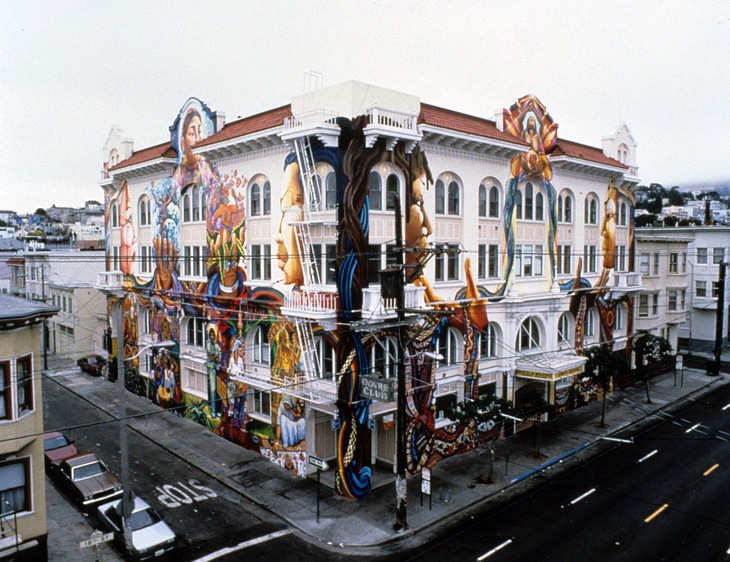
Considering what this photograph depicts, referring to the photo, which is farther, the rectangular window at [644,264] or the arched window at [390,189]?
the rectangular window at [644,264]

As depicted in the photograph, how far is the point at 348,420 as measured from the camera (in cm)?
2384

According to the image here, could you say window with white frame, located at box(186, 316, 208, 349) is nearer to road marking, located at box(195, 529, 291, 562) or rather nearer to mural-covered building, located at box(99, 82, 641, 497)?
mural-covered building, located at box(99, 82, 641, 497)

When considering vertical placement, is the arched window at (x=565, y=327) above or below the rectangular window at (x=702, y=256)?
below

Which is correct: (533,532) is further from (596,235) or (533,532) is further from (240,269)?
(596,235)

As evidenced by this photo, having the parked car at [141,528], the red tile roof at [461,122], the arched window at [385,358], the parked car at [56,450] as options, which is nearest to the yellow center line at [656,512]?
the arched window at [385,358]

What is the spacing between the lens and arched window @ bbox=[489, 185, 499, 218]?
98.3 feet

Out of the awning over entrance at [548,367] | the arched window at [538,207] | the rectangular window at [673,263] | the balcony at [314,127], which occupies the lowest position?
the awning over entrance at [548,367]

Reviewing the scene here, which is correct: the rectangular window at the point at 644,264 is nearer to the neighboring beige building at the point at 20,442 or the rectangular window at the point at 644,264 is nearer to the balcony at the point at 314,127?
the balcony at the point at 314,127

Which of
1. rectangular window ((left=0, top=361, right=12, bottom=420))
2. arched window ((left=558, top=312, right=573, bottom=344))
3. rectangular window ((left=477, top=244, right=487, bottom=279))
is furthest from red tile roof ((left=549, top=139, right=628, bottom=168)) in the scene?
rectangular window ((left=0, top=361, right=12, bottom=420))

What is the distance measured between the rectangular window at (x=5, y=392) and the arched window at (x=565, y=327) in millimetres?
27619

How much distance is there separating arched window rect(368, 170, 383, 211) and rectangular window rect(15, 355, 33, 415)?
1336 centimetres

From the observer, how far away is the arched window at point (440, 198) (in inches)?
1068

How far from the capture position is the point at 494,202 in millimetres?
30188

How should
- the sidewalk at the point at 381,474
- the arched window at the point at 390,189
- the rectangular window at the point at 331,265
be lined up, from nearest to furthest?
the sidewalk at the point at 381,474, the rectangular window at the point at 331,265, the arched window at the point at 390,189
